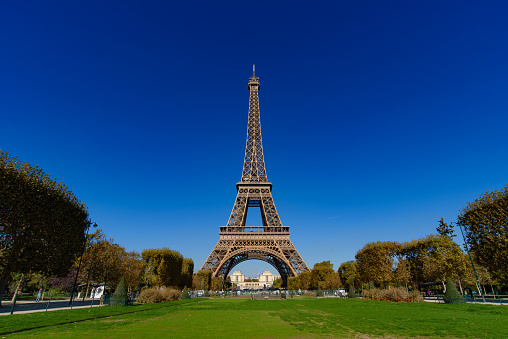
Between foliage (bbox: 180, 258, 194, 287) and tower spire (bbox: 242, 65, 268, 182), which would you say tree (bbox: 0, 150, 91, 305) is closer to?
foliage (bbox: 180, 258, 194, 287)

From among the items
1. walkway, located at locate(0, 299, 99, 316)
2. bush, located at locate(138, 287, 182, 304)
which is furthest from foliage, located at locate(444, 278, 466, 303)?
walkway, located at locate(0, 299, 99, 316)

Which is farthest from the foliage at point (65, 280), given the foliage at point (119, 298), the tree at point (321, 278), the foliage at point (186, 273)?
the tree at point (321, 278)

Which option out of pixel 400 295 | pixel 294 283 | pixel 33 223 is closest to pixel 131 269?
pixel 33 223

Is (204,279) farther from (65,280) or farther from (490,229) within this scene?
(490,229)

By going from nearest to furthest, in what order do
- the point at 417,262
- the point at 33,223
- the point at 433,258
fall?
the point at 33,223
the point at 433,258
the point at 417,262

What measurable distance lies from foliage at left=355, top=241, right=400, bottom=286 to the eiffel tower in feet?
34.9

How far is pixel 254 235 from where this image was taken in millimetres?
48969

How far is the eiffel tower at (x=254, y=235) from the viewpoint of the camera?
152 ft

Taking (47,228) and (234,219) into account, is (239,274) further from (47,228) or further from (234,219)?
(47,228)

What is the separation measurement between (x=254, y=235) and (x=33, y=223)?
3425cm

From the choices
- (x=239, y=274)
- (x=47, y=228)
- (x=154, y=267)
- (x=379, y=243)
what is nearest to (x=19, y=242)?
(x=47, y=228)

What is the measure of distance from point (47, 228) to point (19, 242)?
2001 mm

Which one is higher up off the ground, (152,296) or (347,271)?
(347,271)

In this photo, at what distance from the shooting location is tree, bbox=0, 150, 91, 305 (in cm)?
1880
